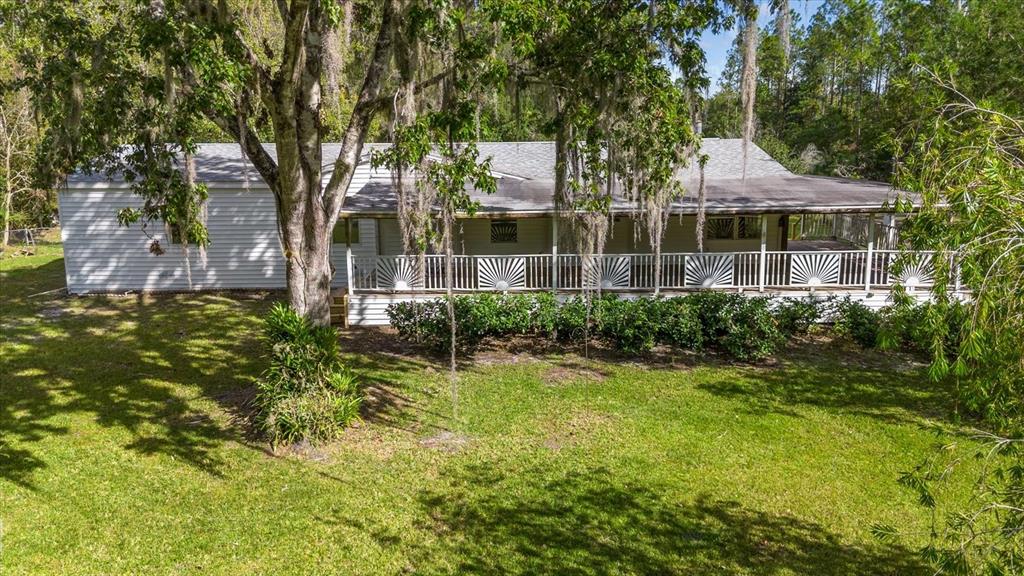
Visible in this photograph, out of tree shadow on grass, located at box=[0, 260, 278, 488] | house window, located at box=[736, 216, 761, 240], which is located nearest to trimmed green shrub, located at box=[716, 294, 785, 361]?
house window, located at box=[736, 216, 761, 240]

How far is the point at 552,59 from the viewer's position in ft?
28.0

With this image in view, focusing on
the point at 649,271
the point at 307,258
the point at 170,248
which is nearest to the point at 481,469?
the point at 307,258

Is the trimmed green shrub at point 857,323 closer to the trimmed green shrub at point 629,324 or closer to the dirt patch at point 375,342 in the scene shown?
the trimmed green shrub at point 629,324

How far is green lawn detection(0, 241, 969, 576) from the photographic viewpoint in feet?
18.0

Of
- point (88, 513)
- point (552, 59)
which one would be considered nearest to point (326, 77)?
point (552, 59)

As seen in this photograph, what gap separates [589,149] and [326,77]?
133 inches

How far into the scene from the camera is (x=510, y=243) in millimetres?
16234

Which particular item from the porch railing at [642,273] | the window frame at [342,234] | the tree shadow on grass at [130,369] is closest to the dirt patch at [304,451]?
the tree shadow on grass at [130,369]

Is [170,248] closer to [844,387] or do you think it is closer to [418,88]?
[418,88]

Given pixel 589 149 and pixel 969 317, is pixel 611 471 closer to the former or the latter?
pixel 589 149

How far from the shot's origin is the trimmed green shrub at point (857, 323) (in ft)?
37.2

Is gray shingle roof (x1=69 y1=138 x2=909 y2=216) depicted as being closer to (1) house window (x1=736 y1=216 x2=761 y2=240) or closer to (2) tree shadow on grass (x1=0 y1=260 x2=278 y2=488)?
(1) house window (x1=736 y1=216 x2=761 y2=240)

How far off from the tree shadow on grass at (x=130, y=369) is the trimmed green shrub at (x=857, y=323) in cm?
1034

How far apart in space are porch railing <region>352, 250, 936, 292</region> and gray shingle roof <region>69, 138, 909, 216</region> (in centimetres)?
106
